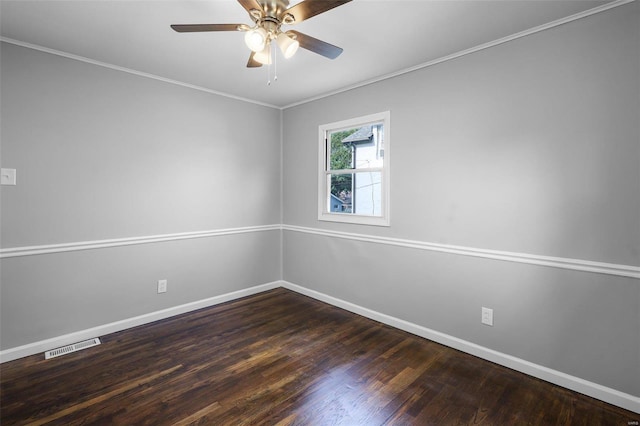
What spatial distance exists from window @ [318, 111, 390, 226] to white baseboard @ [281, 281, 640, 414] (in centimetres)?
99

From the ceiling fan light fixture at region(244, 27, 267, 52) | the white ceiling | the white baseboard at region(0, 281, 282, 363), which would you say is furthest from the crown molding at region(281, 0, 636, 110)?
the white baseboard at region(0, 281, 282, 363)

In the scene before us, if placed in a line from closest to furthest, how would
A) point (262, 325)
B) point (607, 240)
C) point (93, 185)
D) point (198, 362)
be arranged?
1. point (607, 240)
2. point (198, 362)
3. point (93, 185)
4. point (262, 325)

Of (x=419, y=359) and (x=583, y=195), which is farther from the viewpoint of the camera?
(x=419, y=359)

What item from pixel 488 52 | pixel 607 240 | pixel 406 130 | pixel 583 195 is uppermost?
pixel 488 52

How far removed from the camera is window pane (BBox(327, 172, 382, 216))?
338 centimetres

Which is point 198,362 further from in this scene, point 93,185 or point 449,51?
point 449,51

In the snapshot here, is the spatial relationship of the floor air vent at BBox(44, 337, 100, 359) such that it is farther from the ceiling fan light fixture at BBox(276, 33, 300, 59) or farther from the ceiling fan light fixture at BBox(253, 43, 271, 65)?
the ceiling fan light fixture at BBox(276, 33, 300, 59)

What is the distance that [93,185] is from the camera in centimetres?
285

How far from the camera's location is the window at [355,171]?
3.28 metres

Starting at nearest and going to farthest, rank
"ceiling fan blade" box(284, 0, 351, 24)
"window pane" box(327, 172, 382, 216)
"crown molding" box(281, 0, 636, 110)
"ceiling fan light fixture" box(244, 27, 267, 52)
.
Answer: "ceiling fan blade" box(284, 0, 351, 24), "ceiling fan light fixture" box(244, 27, 267, 52), "crown molding" box(281, 0, 636, 110), "window pane" box(327, 172, 382, 216)

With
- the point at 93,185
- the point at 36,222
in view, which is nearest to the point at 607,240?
the point at 93,185

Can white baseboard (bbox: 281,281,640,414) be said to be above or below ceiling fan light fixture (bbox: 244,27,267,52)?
below

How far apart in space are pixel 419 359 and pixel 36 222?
3337 millimetres

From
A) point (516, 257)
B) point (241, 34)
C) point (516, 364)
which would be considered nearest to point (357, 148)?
point (241, 34)
